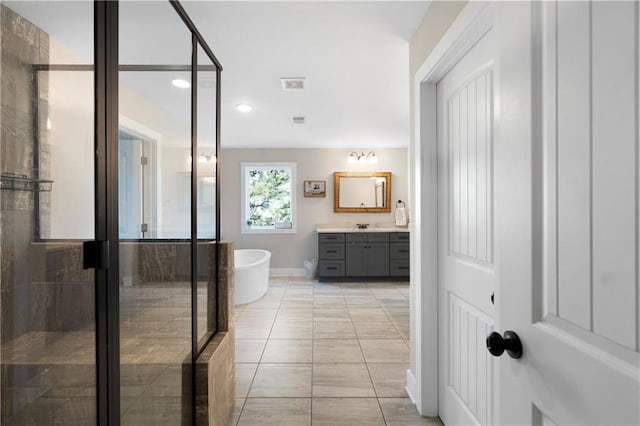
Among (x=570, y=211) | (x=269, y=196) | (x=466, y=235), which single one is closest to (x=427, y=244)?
(x=466, y=235)

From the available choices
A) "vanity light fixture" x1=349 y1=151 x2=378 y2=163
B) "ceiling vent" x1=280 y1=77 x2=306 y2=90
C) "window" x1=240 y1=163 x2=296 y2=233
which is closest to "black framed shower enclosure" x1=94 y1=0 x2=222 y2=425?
"ceiling vent" x1=280 y1=77 x2=306 y2=90

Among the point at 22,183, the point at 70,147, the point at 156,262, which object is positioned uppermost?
the point at 70,147

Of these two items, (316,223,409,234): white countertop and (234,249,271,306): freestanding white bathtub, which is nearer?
(234,249,271,306): freestanding white bathtub

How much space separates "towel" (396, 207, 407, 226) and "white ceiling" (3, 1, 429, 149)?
224 cm

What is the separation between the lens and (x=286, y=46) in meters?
2.22

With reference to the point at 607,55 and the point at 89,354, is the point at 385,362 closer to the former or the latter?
the point at 89,354

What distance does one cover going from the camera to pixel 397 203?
6043 mm

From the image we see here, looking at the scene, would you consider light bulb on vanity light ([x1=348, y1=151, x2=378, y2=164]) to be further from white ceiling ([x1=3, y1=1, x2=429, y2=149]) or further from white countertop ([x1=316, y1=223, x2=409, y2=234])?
white ceiling ([x1=3, y1=1, x2=429, y2=149])

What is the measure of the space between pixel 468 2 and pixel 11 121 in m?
1.56

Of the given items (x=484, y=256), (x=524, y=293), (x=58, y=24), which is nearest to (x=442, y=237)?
(x=484, y=256)

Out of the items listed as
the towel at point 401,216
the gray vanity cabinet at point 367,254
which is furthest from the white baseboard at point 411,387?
the towel at point 401,216

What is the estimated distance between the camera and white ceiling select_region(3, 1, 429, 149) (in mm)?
1144

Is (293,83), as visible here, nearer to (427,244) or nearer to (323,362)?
(427,244)

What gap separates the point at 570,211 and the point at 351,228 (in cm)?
531
